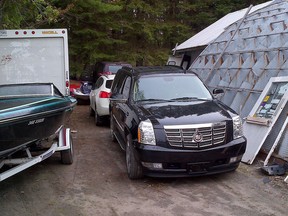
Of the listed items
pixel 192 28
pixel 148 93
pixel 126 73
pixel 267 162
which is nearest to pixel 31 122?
pixel 148 93

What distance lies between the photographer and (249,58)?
10773 mm

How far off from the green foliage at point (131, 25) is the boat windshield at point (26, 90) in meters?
12.1

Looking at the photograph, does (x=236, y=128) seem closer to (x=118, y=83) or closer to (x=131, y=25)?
(x=118, y=83)

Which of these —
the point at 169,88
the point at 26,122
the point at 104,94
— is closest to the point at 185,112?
the point at 169,88

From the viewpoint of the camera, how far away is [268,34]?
10805 mm

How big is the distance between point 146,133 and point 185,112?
85 centimetres

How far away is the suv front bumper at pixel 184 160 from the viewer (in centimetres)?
598

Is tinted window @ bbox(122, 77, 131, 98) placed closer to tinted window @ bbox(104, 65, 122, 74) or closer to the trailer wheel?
the trailer wheel

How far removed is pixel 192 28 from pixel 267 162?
903 inches

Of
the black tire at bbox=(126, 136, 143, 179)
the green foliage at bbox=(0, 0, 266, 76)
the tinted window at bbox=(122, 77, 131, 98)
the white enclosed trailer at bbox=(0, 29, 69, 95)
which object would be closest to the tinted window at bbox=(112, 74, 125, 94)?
the tinted window at bbox=(122, 77, 131, 98)

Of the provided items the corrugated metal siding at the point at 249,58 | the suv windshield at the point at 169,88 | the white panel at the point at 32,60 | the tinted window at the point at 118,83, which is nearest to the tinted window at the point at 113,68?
the corrugated metal siding at the point at 249,58

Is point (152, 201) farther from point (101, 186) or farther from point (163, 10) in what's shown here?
point (163, 10)

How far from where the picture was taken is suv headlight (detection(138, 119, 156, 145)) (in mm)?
6081

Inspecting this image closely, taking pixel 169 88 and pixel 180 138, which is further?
pixel 169 88
